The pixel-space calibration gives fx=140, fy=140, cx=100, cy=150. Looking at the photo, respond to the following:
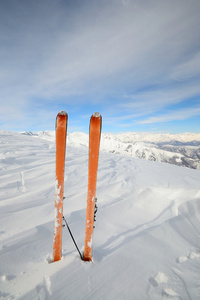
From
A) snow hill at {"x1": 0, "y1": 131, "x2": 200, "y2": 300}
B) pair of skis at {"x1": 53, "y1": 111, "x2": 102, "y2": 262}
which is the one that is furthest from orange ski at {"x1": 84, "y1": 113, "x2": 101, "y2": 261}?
snow hill at {"x1": 0, "y1": 131, "x2": 200, "y2": 300}

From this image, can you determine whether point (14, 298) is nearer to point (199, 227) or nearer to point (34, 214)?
point (34, 214)

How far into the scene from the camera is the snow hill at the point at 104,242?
5.77 feet

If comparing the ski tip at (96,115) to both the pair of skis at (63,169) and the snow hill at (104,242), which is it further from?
the snow hill at (104,242)

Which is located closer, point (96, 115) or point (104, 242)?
point (96, 115)

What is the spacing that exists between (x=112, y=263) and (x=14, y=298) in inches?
51.0

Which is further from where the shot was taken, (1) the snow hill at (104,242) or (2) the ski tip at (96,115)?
(2) the ski tip at (96,115)

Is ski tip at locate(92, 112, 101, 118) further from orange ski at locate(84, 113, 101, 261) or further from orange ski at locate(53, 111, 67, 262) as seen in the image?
orange ski at locate(53, 111, 67, 262)

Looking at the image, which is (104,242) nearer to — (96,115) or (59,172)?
(59,172)

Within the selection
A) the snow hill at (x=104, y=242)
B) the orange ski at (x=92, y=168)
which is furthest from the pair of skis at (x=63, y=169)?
the snow hill at (x=104, y=242)

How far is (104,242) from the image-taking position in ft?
8.85

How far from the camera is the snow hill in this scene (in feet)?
5.77

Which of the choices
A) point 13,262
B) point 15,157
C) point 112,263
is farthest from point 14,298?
point 15,157

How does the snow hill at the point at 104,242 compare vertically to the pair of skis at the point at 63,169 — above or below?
below

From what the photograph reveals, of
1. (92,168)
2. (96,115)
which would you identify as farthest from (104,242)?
(96,115)
